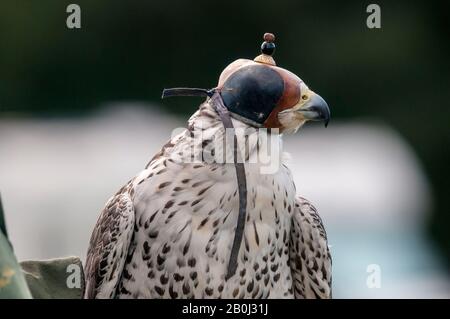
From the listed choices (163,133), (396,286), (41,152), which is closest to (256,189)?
(396,286)

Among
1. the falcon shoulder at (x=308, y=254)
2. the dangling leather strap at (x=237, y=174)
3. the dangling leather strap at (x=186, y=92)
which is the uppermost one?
the dangling leather strap at (x=186, y=92)

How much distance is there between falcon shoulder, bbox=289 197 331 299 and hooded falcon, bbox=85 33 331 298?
0.30ft

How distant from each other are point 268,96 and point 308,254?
36 cm

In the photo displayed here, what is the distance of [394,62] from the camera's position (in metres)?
5.20

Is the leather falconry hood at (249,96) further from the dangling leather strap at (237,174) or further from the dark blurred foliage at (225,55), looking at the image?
the dark blurred foliage at (225,55)

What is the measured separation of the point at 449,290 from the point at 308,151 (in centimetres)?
76

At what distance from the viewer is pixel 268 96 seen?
7.13ft

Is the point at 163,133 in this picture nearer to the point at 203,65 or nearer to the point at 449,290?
the point at 203,65

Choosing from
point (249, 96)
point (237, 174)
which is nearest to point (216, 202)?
point (237, 174)

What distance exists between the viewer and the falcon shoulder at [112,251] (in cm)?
224

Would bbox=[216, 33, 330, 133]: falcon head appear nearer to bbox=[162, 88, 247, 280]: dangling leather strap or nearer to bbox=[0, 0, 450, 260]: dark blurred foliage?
bbox=[162, 88, 247, 280]: dangling leather strap

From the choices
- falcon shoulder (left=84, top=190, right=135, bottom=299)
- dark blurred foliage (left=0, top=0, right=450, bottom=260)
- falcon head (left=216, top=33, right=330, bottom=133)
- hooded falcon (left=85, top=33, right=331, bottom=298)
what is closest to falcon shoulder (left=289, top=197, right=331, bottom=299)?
hooded falcon (left=85, top=33, right=331, bottom=298)

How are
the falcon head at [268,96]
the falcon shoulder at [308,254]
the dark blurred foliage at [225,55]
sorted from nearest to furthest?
the falcon head at [268,96] < the falcon shoulder at [308,254] < the dark blurred foliage at [225,55]

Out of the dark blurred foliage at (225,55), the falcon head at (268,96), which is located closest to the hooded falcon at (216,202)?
the falcon head at (268,96)
